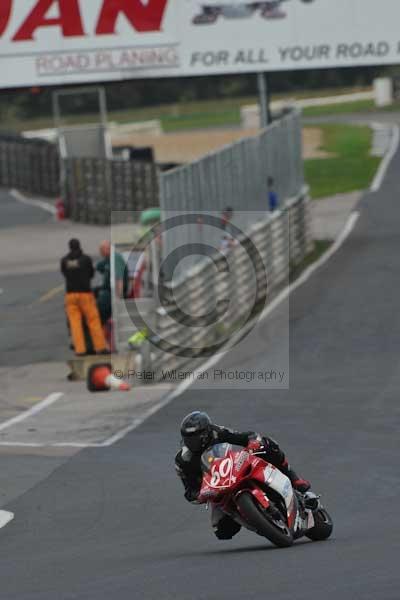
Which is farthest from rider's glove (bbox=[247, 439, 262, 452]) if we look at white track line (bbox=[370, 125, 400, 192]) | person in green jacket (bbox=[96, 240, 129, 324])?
white track line (bbox=[370, 125, 400, 192])

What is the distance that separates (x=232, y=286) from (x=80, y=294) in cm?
458

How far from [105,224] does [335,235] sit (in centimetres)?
882

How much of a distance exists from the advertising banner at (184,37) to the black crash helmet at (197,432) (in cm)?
2029

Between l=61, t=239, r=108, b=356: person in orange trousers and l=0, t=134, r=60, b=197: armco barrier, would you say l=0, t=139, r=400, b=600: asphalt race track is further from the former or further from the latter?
l=0, t=134, r=60, b=197: armco barrier

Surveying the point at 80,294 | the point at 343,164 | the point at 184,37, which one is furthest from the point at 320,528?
the point at 343,164

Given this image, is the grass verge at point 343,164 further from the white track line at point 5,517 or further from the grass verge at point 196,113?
the white track line at point 5,517

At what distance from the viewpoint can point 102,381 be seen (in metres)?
20.1

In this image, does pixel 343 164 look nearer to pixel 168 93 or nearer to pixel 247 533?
pixel 168 93

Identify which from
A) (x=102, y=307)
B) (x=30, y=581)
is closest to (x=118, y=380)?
(x=102, y=307)

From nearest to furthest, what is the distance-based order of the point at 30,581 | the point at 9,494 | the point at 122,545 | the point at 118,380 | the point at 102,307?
the point at 30,581 → the point at 122,545 → the point at 9,494 → the point at 118,380 → the point at 102,307

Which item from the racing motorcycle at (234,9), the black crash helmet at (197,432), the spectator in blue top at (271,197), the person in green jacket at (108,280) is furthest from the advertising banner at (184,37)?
the black crash helmet at (197,432)

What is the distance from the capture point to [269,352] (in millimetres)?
22438

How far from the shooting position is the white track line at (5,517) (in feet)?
39.5

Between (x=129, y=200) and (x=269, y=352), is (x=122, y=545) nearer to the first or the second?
(x=269, y=352)
